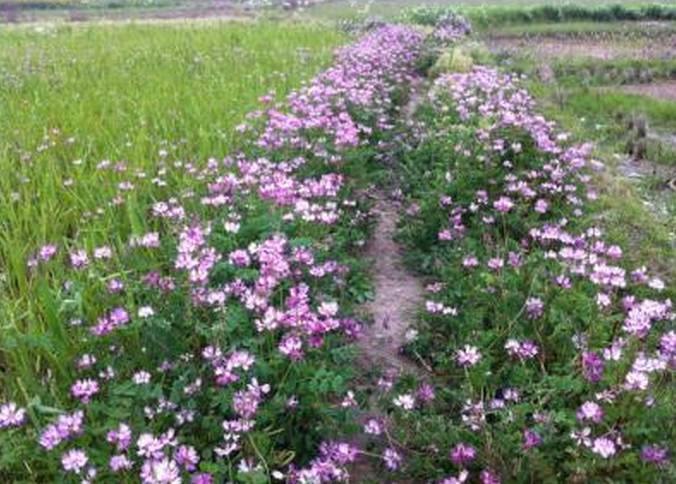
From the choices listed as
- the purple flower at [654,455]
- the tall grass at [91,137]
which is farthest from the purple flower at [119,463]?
the purple flower at [654,455]

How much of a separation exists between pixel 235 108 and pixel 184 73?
9.17 ft

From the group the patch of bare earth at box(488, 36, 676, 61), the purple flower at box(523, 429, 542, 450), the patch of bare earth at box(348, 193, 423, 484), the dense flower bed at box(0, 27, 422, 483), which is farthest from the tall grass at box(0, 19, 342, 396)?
the patch of bare earth at box(488, 36, 676, 61)

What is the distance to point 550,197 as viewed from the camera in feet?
17.5

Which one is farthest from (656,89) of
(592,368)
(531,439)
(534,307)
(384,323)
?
(531,439)

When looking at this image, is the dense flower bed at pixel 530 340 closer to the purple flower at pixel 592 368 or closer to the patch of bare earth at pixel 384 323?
the purple flower at pixel 592 368

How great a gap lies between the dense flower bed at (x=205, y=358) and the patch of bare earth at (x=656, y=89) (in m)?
12.1

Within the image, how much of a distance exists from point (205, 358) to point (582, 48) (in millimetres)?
21361

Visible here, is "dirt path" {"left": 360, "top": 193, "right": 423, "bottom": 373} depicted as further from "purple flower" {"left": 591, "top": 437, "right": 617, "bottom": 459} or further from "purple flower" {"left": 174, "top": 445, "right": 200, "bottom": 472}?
"purple flower" {"left": 174, "top": 445, "right": 200, "bottom": 472}

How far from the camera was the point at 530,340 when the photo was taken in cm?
342

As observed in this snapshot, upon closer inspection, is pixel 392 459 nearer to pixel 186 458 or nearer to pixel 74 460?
pixel 186 458

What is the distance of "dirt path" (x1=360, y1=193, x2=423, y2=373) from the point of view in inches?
155

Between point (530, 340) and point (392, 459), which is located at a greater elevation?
point (530, 340)

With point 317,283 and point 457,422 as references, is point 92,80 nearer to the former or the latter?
point 317,283

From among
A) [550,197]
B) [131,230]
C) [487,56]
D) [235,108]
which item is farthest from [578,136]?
[487,56]
